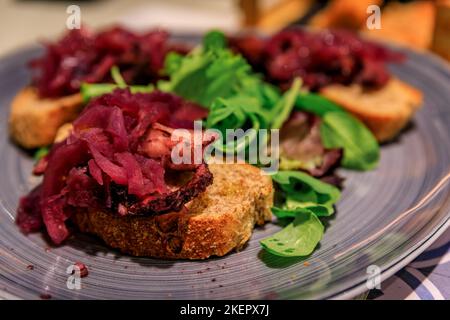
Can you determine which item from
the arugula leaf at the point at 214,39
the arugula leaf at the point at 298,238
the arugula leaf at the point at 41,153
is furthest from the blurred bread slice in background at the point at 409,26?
the arugula leaf at the point at 41,153

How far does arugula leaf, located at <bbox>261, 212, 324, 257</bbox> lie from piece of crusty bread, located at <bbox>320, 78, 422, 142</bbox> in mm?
1015

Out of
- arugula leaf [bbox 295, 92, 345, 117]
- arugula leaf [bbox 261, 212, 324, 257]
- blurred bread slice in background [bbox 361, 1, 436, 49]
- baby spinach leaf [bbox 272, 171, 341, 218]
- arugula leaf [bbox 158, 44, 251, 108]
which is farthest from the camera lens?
blurred bread slice in background [bbox 361, 1, 436, 49]

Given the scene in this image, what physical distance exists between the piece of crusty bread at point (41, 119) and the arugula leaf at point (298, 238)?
4.61ft

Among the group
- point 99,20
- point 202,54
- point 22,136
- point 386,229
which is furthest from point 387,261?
point 99,20

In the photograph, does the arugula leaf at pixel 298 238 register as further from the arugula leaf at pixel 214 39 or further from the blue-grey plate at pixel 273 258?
the arugula leaf at pixel 214 39

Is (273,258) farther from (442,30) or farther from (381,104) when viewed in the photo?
(442,30)

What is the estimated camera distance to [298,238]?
6.94ft

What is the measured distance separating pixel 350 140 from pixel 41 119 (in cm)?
163

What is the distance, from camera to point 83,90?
2.79m

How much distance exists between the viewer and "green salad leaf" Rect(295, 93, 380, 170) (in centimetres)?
275

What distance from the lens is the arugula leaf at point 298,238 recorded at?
2.03m

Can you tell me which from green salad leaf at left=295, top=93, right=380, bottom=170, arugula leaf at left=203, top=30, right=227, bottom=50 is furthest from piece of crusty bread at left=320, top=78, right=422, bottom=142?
arugula leaf at left=203, top=30, right=227, bottom=50

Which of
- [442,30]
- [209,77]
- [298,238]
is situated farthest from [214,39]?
[442,30]

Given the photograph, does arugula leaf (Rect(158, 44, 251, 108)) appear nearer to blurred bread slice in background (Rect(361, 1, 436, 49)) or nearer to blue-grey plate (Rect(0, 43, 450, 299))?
blue-grey plate (Rect(0, 43, 450, 299))
